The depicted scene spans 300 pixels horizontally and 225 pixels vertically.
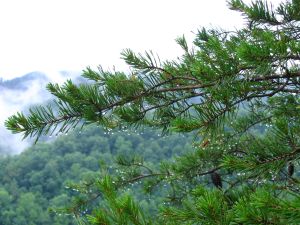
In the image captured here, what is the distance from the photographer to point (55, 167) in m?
82.8

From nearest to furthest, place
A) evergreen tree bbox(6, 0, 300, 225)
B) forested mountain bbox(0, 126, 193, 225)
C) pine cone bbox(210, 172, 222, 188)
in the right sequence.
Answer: evergreen tree bbox(6, 0, 300, 225)
pine cone bbox(210, 172, 222, 188)
forested mountain bbox(0, 126, 193, 225)

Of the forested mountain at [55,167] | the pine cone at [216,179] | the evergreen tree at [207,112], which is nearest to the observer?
the evergreen tree at [207,112]

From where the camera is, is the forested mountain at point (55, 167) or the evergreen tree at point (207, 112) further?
the forested mountain at point (55, 167)

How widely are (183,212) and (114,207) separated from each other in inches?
17.8

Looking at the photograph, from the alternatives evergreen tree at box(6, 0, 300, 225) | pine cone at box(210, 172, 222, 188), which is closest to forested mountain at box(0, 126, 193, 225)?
pine cone at box(210, 172, 222, 188)

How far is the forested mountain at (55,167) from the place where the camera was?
7212cm

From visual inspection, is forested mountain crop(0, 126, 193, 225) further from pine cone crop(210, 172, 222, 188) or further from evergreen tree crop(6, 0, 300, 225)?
evergreen tree crop(6, 0, 300, 225)

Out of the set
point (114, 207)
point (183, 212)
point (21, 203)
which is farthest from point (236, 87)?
point (21, 203)

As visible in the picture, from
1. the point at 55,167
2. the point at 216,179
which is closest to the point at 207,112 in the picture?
the point at 216,179

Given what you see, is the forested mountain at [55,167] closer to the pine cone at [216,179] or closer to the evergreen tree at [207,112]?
the pine cone at [216,179]

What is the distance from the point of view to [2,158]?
305 feet

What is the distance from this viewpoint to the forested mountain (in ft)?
237

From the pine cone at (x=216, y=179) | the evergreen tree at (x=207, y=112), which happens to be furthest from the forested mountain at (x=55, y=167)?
the evergreen tree at (x=207, y=112)

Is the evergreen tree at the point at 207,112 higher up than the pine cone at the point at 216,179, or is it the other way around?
the evergreen tree at the point at 207,112
